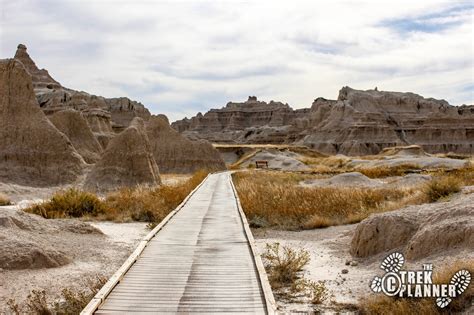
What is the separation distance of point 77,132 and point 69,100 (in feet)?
145

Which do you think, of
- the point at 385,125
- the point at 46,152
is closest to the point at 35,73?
the point at 385,125

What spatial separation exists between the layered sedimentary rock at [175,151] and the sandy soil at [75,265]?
41969 mm

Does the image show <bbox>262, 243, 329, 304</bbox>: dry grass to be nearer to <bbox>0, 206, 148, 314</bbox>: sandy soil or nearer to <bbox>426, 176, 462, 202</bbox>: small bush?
<bbox>0, 206, 148, 314</bbox>: sandy soil

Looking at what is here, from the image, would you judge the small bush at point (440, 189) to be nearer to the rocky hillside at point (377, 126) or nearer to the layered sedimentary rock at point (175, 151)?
the layered sedimentary rock at point (175, 151)

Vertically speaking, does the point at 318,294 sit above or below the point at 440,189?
below

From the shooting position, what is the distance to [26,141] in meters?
31.4

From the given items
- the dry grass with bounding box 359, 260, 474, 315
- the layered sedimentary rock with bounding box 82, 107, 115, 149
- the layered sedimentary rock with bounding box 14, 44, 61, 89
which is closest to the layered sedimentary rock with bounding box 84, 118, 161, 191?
the dry grass with bounding box 359, 260, 474, 315

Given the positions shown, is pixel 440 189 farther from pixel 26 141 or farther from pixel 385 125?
pixel 385 125

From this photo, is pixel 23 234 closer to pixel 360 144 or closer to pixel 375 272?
pixel 375 272

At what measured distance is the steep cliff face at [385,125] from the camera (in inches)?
4761

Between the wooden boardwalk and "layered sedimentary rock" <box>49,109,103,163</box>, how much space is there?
108ft

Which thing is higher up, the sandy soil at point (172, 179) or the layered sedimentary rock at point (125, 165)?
the layered sedimentary rock at point (125, 165)

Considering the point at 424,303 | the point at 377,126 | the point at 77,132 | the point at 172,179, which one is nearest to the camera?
the point at 424,303

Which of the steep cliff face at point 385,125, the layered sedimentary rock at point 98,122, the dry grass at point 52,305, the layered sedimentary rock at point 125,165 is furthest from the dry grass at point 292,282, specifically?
the steep cliff face at point 385,125
